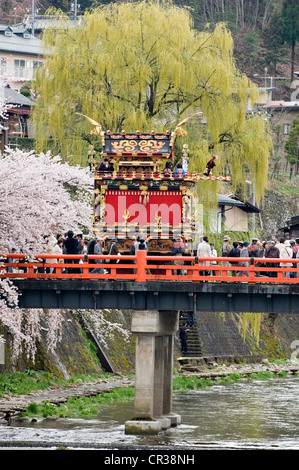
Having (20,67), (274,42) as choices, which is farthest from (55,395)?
(274,42)

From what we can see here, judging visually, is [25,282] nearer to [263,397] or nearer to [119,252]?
[119,252]

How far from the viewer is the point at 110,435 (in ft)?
103

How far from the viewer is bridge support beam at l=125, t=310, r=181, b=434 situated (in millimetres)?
32250

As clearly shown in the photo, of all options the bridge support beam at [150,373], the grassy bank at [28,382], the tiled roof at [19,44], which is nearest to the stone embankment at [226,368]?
the grassy bank at [28,382]

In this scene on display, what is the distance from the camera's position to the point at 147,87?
152 feet

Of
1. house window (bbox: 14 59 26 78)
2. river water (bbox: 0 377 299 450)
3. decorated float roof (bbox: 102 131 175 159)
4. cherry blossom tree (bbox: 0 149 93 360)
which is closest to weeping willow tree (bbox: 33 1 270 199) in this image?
decorated float roof (bbox: 102 131 175 159)

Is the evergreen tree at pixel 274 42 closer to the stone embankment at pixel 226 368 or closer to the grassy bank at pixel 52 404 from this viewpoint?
the stone embankment at pixel 226 368

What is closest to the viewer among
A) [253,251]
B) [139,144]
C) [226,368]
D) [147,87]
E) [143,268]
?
[143,268]

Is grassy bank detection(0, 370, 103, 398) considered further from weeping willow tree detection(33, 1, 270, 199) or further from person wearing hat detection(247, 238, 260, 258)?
weeping willow tree detection(33, 1, 270, 199)

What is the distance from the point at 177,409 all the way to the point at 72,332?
8.41 meters

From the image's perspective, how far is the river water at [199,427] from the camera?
2919 centimetres

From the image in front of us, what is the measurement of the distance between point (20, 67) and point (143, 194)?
54481 mm

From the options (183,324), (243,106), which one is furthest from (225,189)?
Answer: (243,106)

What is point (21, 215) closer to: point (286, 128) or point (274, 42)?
point (286, 128)
